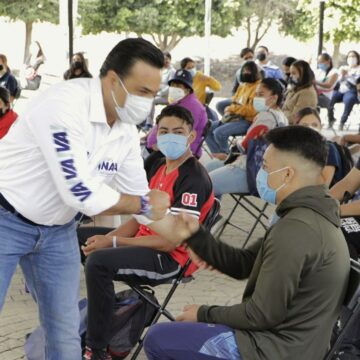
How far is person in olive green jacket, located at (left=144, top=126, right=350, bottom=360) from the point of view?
2838mm

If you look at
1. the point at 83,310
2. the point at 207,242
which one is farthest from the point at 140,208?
the point at 83,310

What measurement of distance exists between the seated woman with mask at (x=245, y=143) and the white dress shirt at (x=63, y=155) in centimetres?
354

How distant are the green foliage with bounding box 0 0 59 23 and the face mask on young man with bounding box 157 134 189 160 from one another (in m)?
29.2

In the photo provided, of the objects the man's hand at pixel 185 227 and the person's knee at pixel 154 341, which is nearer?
the person's knee at pixel 154 341

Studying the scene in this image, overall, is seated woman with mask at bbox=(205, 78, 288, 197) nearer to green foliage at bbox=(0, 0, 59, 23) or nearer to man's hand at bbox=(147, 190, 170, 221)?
man's hand at bbox=(147, 190, 170, 221)

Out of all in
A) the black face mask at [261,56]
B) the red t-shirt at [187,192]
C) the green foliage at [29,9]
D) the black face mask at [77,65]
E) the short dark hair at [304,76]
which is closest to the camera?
the red t-shirt at [187,192]

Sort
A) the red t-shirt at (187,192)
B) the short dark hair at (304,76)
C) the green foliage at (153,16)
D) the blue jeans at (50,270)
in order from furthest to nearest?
the green foliage at (153,16) → the short dark hair at (304,76) → the red t-shirt at (187,192) → the blue jeans at (50,270)

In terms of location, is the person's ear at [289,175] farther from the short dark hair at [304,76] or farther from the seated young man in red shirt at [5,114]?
the short dark hair at [304,76]

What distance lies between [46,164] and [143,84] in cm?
51

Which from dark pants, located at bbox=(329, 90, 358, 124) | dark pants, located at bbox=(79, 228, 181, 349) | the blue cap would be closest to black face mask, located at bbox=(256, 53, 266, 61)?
dark pants, located at bbox=(329, 90, 358, 124)

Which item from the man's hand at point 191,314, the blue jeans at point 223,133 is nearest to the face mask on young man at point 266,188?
the man's hand at point 191,314

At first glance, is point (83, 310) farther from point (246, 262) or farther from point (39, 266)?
point (246, 262)

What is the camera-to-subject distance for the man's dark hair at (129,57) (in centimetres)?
307

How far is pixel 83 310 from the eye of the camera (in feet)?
14.4
